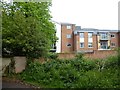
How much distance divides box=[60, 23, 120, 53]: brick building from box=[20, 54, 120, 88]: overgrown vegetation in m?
42.6

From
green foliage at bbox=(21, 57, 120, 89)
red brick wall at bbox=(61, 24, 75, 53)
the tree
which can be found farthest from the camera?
red brick wall at bbox=(61, 24, 75, 53)

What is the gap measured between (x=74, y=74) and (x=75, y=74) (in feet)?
0.18

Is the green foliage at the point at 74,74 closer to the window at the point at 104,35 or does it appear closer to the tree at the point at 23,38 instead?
the tree at the point at 23,38

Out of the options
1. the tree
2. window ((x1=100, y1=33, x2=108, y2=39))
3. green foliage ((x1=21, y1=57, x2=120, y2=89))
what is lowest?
green foliage ((x1=21, y1=57, x2=120, y2=89))

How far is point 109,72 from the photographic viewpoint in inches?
603

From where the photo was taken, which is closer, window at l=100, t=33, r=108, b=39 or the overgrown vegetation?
the overgrown vegetation

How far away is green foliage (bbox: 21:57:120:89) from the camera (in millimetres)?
13055

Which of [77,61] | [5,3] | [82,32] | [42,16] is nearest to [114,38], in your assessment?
[82,32]

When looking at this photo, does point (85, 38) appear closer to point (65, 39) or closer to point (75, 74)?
point (65, 39)

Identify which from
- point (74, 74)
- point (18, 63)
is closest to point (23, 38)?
point (18, 63)

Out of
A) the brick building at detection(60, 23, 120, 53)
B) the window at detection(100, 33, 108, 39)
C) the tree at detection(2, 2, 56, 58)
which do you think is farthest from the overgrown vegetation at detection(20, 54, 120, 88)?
the window at detection(100, 33, 108, 39)

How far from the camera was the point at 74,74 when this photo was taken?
50.3 ft

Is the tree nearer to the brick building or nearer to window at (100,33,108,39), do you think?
the brick building

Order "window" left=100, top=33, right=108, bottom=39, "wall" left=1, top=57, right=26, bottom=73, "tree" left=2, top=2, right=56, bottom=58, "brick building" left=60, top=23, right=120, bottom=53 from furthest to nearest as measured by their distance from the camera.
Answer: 1. "window" left=100, top=33, right=108, bottom=39
2. "brick building" left=60, top=23, right=120, bottom=53
3. "wall" left=1, top=57, right=26, bottom=73
4. "tree" left=2, top=2, right=56, bottom=58
